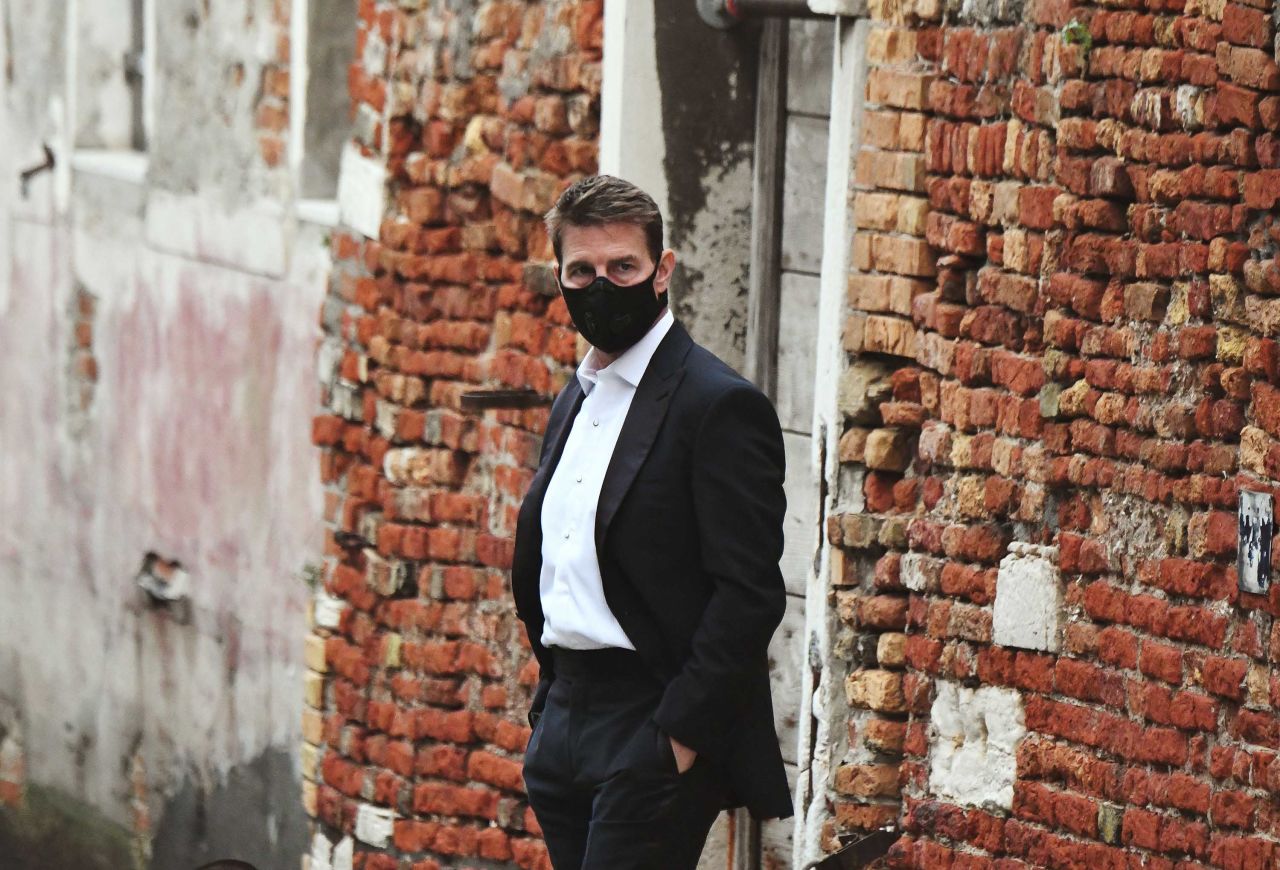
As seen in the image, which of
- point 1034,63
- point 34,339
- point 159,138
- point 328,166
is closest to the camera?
point 1034,63

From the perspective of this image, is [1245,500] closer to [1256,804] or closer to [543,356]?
[1256,804]

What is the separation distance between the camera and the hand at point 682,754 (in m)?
4.32

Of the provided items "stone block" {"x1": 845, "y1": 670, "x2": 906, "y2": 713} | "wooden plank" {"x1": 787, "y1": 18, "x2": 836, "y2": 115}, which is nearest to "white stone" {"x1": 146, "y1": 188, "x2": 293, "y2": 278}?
"wooden plank" {"x1": 787, "y1": 18, "x2": 836, "y2": 115}

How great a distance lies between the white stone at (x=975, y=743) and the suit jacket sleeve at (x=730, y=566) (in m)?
1.03

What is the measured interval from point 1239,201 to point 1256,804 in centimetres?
109

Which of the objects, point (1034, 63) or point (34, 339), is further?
point (34, 339)

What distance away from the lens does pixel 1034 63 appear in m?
5.25

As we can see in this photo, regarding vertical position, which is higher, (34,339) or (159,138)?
(159,138)

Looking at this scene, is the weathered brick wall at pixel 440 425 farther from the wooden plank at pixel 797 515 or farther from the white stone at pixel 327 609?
the wooden plank at pixel 797 515

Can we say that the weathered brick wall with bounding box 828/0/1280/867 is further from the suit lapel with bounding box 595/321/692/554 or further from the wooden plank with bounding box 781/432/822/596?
the suit lapel with bounding box 595/321/692/554

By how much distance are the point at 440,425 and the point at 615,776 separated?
3039mm

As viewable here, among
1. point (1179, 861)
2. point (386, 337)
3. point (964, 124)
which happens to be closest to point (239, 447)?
point (386, 337)

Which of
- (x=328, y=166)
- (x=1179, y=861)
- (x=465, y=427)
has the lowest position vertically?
(x=1179, y=861)

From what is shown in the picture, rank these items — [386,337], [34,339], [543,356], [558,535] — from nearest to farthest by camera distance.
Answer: [558,535] < [543,356] < [386,337] < [34,339]
